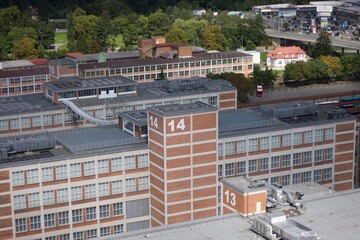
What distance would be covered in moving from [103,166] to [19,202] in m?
5.89

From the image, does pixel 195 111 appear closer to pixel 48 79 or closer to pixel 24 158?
pixel 24 158

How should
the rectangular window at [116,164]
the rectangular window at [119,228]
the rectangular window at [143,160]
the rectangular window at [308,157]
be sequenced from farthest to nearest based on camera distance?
the rectangular window at [308,157] → the rectangular window at [119,228] → the rectangular window at [143,160] → the rectangular window at [116,164]

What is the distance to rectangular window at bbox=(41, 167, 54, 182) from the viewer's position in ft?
163

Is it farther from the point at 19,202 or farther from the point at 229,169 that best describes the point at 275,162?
the point at 19,202

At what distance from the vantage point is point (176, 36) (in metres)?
132

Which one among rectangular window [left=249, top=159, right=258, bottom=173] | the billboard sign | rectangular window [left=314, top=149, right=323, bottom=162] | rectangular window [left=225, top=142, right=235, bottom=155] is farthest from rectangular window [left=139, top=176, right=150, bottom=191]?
the billboard sign

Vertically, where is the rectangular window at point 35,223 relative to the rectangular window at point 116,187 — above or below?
below

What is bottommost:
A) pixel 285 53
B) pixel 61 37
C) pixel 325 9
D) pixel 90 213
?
pixel 90 213

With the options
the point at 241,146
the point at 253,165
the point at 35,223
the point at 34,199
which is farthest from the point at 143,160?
the point at 253,165

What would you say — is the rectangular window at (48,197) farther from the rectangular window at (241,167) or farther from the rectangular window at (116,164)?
the rectangular window at (241,167)

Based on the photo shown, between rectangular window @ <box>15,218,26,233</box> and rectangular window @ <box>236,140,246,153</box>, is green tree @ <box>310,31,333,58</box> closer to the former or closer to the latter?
rectangular window @ <box>236,140,246,153</box>

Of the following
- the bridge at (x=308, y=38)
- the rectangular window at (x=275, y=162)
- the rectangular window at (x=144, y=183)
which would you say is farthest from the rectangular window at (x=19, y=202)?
the bridge at (x=308, y=38)

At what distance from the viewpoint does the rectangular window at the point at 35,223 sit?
4988 centimetres

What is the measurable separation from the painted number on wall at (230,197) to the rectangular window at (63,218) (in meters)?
13.3
